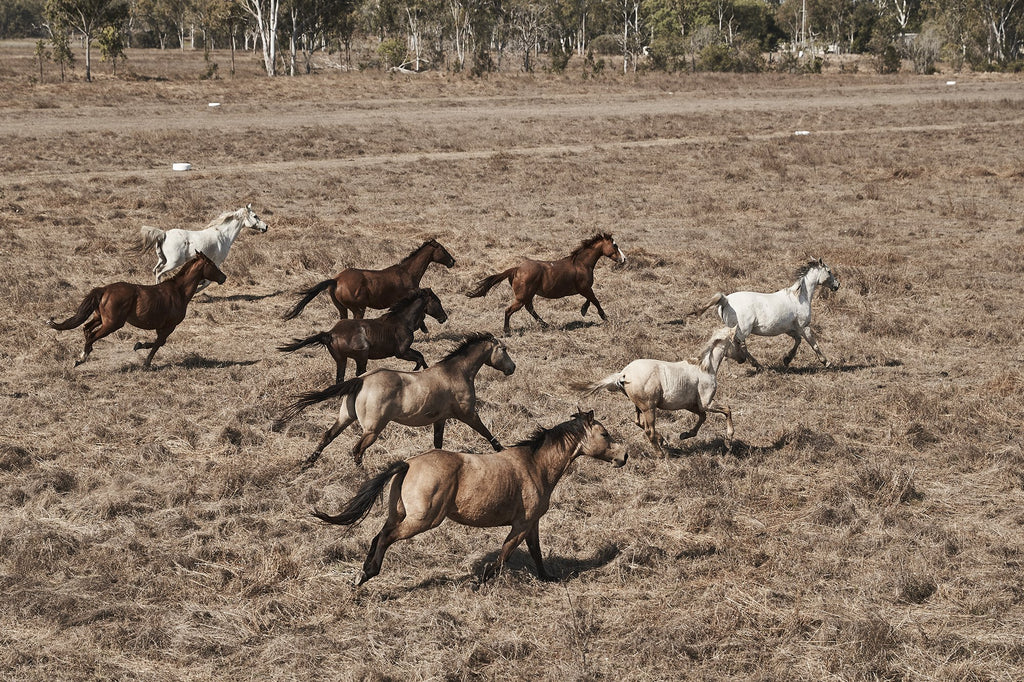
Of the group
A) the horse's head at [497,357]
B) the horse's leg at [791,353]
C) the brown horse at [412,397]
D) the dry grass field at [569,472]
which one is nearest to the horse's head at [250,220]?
the dry grass field at [569,472]

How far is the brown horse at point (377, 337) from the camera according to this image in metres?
10.4

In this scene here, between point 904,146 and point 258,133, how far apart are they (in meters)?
23.2

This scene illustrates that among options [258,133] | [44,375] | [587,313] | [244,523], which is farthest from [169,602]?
[258,133]

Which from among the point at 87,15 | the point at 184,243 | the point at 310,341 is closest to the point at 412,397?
the point at 310,341

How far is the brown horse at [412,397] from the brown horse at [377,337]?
4.85ft

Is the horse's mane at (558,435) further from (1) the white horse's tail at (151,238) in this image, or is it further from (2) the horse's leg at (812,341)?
(1) the white horse's tail at (151,238)

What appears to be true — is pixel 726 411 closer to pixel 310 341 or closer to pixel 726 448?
pixel 726 448

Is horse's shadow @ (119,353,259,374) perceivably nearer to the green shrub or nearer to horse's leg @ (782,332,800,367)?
horse's leg @ (782,332,800,367)

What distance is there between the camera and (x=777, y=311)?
11922 millimetres

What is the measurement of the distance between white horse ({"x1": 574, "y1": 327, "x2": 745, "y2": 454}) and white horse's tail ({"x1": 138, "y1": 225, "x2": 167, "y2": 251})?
8.58 metres

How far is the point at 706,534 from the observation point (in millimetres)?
7941

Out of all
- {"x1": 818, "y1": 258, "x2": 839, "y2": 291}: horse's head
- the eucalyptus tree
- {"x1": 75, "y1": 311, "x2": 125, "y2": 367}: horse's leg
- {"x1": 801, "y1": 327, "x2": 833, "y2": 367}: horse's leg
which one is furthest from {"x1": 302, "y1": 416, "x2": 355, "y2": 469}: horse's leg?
the eucalyptus tree

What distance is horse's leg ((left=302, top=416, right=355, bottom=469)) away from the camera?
881 centimetres

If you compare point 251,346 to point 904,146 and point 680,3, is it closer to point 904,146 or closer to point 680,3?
point 904,146
